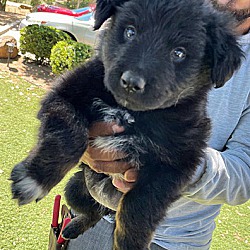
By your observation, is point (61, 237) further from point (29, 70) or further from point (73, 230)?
point (29, 70)

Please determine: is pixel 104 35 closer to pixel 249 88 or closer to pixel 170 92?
pixel 170 92

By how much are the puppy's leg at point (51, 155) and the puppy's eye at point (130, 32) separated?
437 millimetres

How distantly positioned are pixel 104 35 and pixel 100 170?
2.24 ft

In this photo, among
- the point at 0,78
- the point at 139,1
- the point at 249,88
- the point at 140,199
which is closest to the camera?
the point at 139,1

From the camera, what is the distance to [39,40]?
10.2m

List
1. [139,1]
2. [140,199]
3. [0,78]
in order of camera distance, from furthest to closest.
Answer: [0,78] → [140,199] → [139,1]

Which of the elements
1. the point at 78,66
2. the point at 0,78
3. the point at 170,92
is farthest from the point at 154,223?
the point at 0,78

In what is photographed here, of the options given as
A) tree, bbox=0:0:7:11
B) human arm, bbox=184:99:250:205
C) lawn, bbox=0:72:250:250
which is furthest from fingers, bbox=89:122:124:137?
tree, bbox=0:0:7:11

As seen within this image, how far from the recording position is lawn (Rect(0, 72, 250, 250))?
14.2ft

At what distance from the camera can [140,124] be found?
6.55 ft

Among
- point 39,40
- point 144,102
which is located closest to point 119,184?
point 144,102

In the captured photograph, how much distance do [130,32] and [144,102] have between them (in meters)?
0.34

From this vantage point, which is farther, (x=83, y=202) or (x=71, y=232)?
(x=71, y=232)

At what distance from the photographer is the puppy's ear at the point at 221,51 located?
6.23 feet
